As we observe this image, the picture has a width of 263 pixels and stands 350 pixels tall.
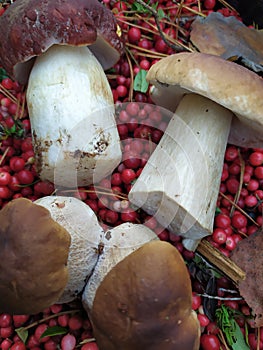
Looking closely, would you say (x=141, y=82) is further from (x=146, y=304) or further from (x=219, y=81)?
(x=146, y=304)

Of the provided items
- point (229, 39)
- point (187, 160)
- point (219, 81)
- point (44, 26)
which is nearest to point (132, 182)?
point (187, 160)

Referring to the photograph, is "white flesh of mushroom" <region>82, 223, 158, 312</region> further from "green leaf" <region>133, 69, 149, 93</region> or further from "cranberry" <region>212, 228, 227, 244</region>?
"green leaf" <region>133, 69, 149, 93</region>

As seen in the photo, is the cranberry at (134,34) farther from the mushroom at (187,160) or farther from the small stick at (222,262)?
the small stick at (222,262)

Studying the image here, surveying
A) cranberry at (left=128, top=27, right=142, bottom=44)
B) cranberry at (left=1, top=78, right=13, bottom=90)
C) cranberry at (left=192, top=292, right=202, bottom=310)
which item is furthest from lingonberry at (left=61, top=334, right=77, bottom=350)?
cranberry at (left=128, top=27, right=142, bottom=44)

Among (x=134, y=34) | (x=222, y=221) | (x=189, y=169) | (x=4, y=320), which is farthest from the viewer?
(x=134, y=34)

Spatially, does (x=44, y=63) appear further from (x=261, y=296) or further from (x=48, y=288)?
(x=261, y=296)
